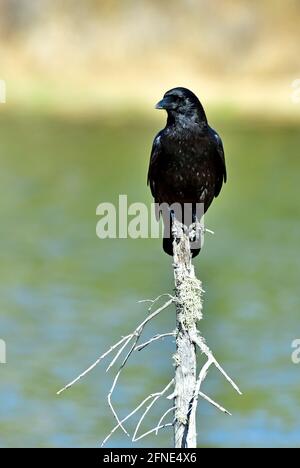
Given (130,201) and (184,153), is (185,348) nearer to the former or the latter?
(184,153)

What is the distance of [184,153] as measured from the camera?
9.78 meters

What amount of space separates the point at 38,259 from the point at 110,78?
492 inches

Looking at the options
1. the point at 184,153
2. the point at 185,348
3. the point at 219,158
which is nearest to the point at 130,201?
the point at 219,158

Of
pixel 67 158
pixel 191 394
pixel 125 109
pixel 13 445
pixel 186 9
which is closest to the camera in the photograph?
pixel 191 394

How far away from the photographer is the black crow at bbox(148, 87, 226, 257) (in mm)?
9773

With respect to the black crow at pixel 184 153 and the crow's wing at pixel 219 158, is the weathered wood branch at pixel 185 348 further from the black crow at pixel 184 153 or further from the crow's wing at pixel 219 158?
the crow's wing at pixel 219 158

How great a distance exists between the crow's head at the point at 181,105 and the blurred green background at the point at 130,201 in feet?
17.4

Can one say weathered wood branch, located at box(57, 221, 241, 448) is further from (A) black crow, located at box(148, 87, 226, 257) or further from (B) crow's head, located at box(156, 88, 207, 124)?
(B) crow's head, located at box(156, 88, 207, 124)

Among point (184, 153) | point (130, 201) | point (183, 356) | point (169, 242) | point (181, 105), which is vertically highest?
point (130, 201)

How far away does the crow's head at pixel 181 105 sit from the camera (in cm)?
974

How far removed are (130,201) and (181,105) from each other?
12.8 meters

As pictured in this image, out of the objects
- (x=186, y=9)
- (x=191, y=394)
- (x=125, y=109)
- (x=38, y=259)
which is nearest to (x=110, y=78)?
(x=125, y=109)
